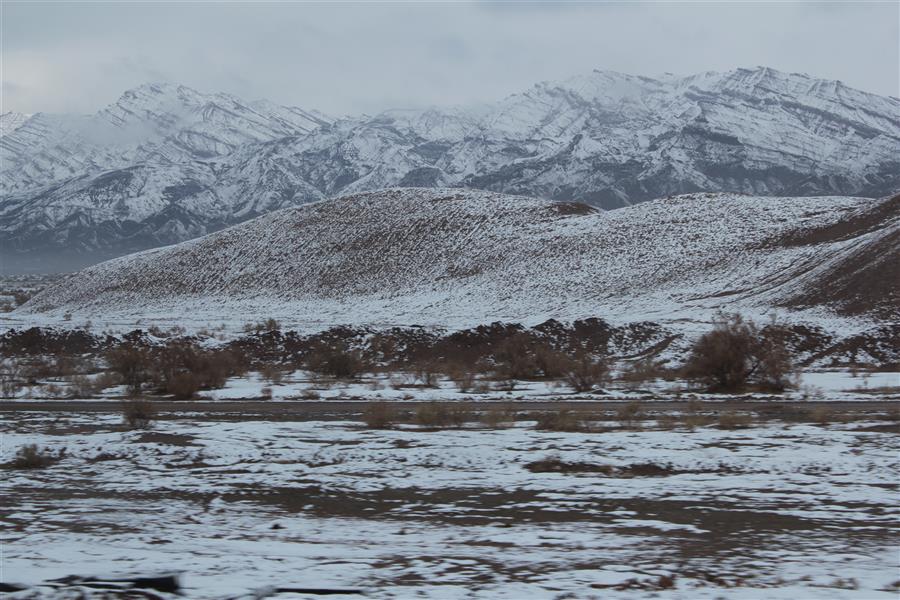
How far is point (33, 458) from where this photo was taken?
45.9 ft

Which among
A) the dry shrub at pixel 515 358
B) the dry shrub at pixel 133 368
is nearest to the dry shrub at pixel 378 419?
the dry shrub at pixel 133 368

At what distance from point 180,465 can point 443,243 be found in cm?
7247

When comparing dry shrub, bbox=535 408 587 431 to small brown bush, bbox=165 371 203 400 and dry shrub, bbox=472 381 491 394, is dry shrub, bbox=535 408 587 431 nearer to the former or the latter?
dry shrub, bbox=472 381 491 394

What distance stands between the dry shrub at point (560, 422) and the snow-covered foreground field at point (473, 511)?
2.71 ft

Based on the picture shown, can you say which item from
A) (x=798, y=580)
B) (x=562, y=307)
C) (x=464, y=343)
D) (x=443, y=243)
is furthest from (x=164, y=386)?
(x=443, y=243)

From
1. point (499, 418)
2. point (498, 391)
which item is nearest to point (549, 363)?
point (498, 391)

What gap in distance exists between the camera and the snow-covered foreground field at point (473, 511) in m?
8.25

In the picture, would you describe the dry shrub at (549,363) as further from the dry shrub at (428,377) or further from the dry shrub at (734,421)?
the dry shrub at (734,421)

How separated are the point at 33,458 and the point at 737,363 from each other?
19.8 m

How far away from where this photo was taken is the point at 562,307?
62188mm

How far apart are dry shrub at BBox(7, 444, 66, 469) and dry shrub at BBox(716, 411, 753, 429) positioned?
1220cm

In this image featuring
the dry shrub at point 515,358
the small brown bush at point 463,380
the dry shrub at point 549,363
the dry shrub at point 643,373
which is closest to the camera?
the small brown bush at point 463,380

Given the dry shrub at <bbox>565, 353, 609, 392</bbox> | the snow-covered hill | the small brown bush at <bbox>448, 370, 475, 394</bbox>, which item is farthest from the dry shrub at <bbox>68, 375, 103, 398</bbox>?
the snow-covered hill

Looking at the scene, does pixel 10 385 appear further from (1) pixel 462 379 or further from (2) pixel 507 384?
(2) pixel 507 384
